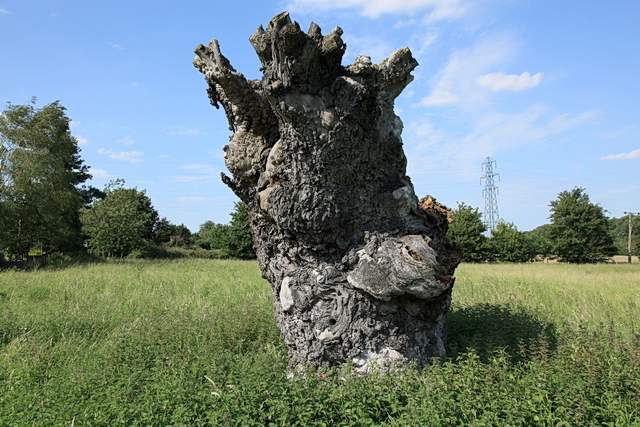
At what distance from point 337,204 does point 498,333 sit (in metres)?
2.92

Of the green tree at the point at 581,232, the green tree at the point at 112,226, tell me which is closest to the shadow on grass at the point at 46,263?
the green tree at the point at 112,226

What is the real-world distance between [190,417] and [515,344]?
433 cm

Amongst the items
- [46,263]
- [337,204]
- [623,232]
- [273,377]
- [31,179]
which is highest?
[623,232]

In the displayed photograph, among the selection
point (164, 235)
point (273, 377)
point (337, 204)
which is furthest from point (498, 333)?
point (164, 235)

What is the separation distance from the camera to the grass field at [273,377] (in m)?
3.29

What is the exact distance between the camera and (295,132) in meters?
4.38

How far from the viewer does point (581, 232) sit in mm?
35250

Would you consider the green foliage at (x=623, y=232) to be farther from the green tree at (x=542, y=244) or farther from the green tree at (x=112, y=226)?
the green tree at (x=112, y=226)

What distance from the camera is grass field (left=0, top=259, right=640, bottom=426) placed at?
3.29 m

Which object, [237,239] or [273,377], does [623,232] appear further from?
[273,377]

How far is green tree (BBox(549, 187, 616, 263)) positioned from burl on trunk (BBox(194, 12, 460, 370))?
120 ft

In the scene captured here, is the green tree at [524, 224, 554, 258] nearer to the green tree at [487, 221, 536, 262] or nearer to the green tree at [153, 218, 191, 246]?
the green tree at [487, 221, 536, 262]

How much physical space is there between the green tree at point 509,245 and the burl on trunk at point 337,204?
35712mm

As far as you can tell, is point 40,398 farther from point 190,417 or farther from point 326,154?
point 326,154
